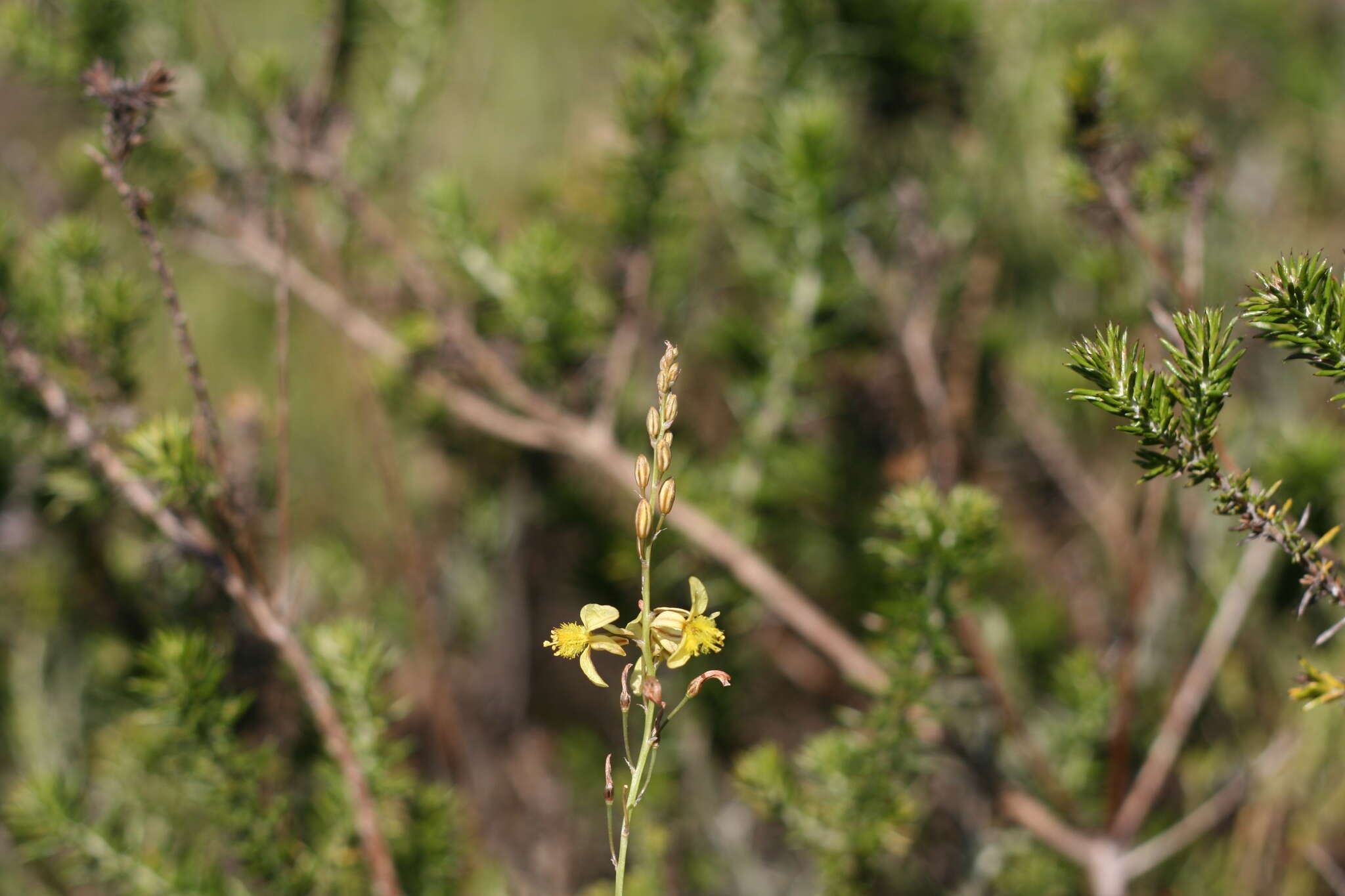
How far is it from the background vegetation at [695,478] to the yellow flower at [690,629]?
0.39m

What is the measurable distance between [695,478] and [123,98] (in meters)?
0.89

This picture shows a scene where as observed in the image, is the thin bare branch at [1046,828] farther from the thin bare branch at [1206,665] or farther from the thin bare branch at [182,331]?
the thin bare branch at [182,331]

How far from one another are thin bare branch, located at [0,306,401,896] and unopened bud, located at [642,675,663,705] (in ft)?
1.70

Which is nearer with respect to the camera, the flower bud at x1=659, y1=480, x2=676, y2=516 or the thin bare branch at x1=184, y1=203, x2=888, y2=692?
the flower bud at x1=659, y1=480, x2=676, y2=516

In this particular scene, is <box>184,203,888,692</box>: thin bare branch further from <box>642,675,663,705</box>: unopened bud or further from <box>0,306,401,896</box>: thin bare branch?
<box>642,675,663,705</box>: unopened bud

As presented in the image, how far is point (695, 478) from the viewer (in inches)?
58.4

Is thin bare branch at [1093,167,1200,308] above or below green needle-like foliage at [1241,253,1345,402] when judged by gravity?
above

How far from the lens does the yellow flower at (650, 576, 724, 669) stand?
0.70 meters

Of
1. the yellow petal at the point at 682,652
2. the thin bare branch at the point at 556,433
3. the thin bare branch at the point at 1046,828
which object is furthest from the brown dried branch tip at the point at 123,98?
the thin bare branch at the point at 1046,828

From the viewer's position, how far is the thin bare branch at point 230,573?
1063 millimetres

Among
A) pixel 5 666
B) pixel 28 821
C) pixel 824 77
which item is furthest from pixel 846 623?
pixel 5 666

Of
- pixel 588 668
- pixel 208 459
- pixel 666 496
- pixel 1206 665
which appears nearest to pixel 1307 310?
pixel 666 496

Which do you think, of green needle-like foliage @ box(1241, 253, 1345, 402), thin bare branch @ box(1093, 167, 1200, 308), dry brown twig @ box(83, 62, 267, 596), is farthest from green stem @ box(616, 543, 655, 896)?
thin bare branch @ box(1093, 167, 1200, 308)

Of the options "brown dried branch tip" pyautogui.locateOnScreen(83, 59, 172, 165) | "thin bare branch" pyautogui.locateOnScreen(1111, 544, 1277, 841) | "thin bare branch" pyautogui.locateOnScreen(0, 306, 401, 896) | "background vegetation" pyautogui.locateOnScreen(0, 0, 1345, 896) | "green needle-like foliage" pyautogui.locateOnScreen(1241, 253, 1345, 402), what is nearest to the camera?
"green needle-like foliage" pyautogui.locateOnScreen(1241, 253, 1345, 402)
